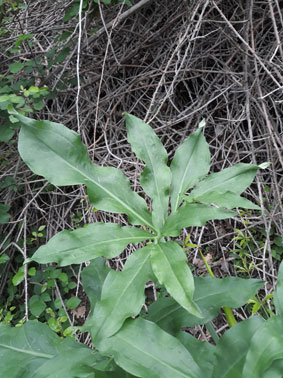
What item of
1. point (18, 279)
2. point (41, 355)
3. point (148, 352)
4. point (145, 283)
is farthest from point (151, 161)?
point (18, 279)

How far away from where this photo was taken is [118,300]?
67 centimetres

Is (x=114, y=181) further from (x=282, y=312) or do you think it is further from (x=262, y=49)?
(x=262, y=49)

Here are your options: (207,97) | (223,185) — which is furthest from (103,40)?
(223,185)

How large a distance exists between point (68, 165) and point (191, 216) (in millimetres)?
287

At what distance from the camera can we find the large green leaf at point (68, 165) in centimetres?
79

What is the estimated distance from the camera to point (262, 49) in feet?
6.32

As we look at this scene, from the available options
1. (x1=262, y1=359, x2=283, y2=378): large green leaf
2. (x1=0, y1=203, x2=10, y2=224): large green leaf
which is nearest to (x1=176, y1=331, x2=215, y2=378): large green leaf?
(x1=262, y1=359, x2=283, y2=378): large green leaf

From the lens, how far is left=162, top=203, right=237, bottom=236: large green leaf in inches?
28.0

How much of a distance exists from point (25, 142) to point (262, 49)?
156 cm

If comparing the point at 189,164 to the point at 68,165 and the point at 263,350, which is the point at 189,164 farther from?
the point at 263,350

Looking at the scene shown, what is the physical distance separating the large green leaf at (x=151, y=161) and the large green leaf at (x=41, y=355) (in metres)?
0.35

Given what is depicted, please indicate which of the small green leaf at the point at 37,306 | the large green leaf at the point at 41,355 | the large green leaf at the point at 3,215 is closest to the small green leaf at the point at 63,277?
the small green leaf at the point at 37,306

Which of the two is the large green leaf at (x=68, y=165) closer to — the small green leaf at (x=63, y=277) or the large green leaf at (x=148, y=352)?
the large green leaf at (x=148, y=352)

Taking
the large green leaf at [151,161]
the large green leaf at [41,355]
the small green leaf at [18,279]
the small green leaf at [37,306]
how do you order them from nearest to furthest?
1. the large green leaf at [41,355]
2. the large green leaf at [151,161]
3. the small green leaf at [18,279]
4. the small green leaf at [37,306]
